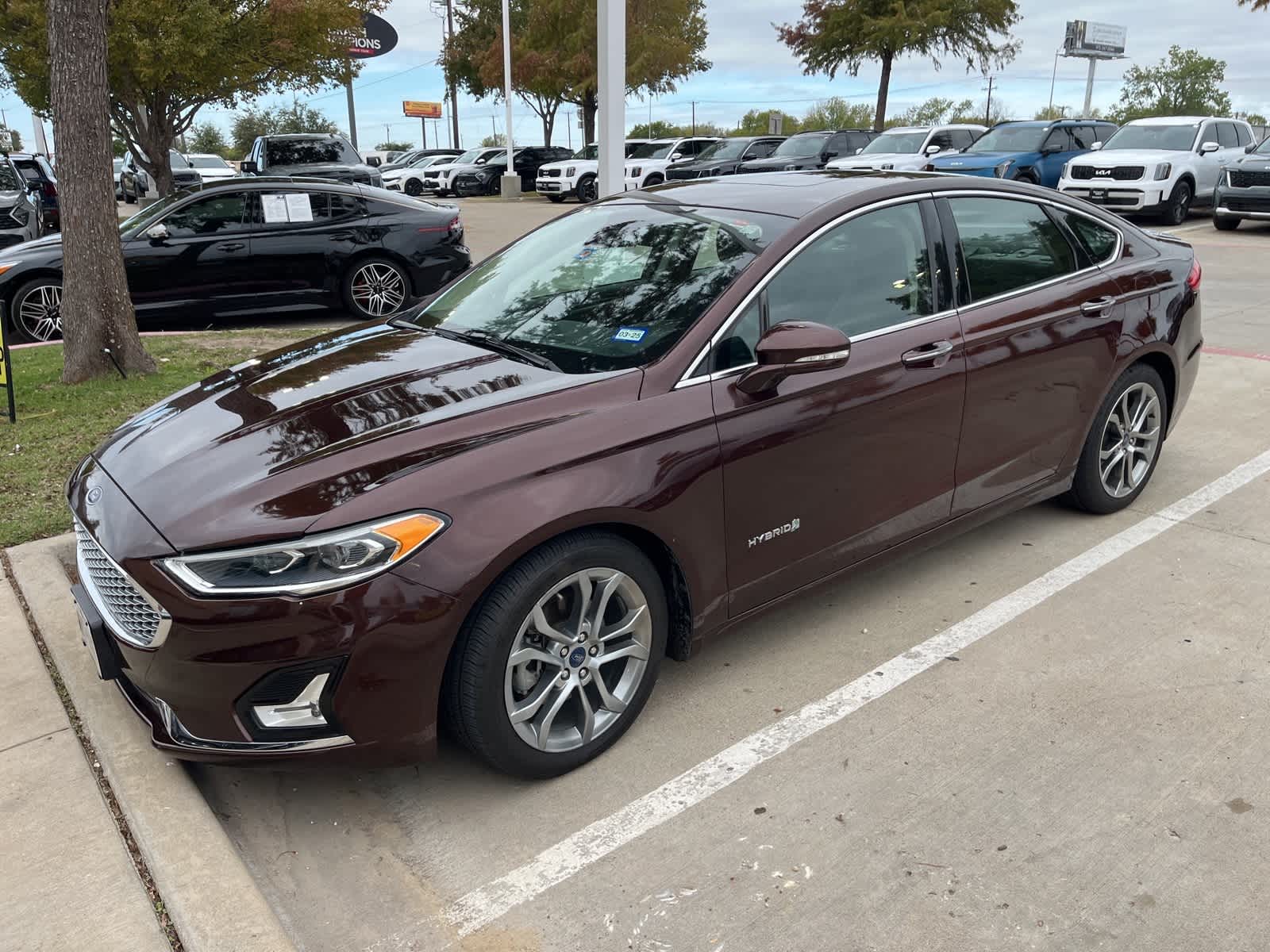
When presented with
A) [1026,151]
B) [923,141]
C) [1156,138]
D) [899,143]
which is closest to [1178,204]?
[1156,138]

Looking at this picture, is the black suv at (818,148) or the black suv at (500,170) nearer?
the black suv at (818,148)

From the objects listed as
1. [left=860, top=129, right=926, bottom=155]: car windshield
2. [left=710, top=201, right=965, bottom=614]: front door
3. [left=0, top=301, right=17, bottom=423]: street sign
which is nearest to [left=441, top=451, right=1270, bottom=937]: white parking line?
[left=710, top=201, right=965, bottom=614]: front door

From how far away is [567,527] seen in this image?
2781 mm

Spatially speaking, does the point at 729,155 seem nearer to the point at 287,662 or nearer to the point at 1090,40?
the point at 287,662

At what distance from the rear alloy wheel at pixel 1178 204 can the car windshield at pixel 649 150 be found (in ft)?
48.5

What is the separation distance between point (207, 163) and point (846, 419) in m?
31.6

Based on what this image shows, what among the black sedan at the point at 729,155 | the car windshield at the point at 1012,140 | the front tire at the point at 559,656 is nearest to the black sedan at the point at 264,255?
the front tire at the point at 559,656

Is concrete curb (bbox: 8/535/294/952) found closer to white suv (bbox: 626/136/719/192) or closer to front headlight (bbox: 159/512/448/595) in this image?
front headlight (bbox: 159/512/448/595)

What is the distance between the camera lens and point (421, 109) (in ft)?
247

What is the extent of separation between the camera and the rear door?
3.95 m

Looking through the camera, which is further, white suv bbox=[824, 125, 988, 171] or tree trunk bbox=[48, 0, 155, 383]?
white suv bbox=[824, 125, 988, 171]

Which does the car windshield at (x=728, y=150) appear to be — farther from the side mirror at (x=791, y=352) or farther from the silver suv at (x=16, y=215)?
the side mirror at (x=791, y=352)

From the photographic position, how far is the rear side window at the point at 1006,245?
4.00 meters

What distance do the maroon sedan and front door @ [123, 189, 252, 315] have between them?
235 inches
